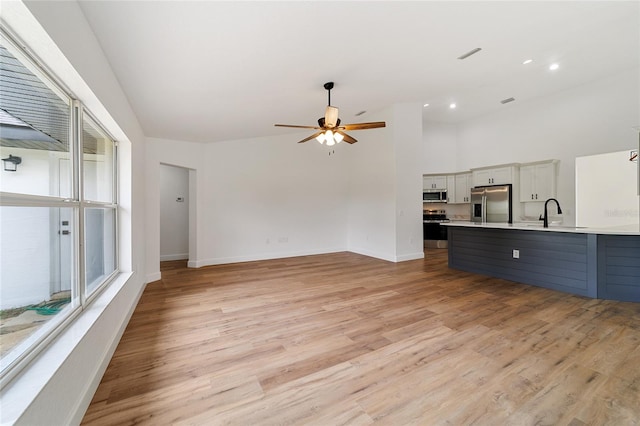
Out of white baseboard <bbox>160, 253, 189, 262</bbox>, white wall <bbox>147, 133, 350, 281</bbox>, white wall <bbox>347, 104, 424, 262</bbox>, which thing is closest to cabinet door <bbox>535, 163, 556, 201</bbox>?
white wall <bbox>347, 104, 424, 262</bbox>

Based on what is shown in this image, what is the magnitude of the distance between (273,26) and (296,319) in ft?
9.66

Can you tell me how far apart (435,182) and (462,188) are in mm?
786

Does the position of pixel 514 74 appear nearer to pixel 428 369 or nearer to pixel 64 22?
pixel 428 369

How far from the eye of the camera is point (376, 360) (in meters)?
2.03

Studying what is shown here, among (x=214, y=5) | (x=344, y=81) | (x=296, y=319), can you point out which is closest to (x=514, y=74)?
(x=344, y=81)

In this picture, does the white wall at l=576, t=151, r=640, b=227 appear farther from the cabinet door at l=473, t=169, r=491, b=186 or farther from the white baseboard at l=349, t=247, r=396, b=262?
the white baseboard at l=349, t=247, r=396, b=262

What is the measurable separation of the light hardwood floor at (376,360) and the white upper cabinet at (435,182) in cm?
466

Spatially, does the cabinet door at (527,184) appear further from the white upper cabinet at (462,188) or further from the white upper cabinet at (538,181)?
the white upper cabinet at (462,188)

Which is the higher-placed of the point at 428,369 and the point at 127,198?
the point at 127,198

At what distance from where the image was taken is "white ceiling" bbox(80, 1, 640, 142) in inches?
78.2

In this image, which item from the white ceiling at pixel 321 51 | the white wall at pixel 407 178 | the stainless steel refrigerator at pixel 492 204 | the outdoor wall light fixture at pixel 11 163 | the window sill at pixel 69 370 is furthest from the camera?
the stainless steel refrigerator at pixel 492 204

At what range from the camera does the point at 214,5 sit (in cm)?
181

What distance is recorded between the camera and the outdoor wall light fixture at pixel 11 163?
3.75 ft

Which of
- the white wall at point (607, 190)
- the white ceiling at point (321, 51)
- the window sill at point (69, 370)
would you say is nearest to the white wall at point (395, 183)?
the white ceiling at point (321, 51)
